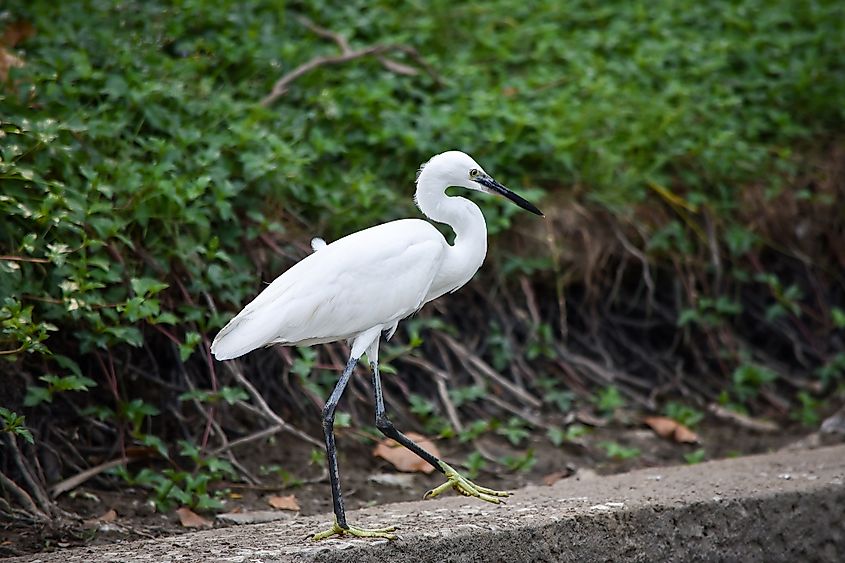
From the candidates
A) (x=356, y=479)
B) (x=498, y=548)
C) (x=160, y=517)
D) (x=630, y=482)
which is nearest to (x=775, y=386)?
(x=630, y=482)

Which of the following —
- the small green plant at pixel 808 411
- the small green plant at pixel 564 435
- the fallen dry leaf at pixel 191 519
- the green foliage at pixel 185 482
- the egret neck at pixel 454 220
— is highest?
the egret neck at pixel 454 220

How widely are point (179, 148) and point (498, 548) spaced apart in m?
2.27

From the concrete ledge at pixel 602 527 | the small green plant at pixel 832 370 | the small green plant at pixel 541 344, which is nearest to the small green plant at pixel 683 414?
the small green plant at pixel 541 344

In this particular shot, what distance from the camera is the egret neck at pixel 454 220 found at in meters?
3.31

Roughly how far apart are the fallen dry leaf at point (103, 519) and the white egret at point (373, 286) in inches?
29.8

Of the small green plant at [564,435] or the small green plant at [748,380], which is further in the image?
the small green plant at [748,380]

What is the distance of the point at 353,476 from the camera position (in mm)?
4066

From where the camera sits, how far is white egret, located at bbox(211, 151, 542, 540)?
3064 mm

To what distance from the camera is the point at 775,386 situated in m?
→ 5.41

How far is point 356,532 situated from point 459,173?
1196 mm

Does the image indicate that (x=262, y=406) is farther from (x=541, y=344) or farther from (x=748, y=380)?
(x=748, y=380)

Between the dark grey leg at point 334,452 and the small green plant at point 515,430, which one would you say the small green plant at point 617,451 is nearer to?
the small green plant at point 515,430

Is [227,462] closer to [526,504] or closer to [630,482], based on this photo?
[526,504]

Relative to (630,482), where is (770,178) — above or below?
above
